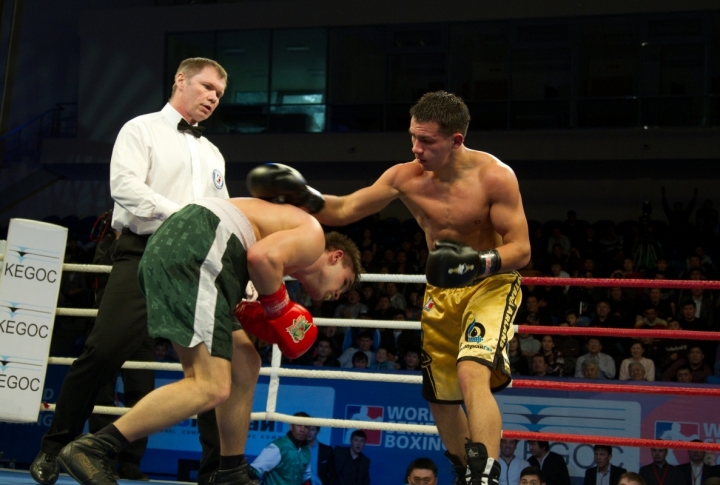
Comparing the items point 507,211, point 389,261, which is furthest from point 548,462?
point 389,261

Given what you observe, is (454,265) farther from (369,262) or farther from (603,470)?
(369,262)

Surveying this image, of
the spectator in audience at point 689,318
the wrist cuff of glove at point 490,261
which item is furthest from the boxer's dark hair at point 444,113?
the spectator in audience at point 689,318

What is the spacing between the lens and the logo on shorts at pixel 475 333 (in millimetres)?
2430

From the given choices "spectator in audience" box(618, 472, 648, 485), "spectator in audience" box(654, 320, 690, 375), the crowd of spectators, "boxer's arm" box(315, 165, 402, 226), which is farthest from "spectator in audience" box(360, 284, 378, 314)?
"boxer's arm" box(315, 165, 402, 226)

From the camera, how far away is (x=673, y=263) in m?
8.25

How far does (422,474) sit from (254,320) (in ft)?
6.61

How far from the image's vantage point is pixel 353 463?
5.14 meters

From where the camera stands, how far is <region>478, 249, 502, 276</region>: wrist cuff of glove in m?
2.39

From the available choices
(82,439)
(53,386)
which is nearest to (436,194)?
(82,439)

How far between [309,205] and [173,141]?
0.71m

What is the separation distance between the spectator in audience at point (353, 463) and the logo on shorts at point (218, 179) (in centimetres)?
261

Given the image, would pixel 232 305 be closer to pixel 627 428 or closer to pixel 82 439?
pixel 82 439

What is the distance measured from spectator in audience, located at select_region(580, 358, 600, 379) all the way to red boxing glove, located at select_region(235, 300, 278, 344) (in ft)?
12.0

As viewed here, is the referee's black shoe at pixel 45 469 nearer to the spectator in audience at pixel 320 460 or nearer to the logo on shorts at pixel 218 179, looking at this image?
the logo on shorts at pixel 218 179
